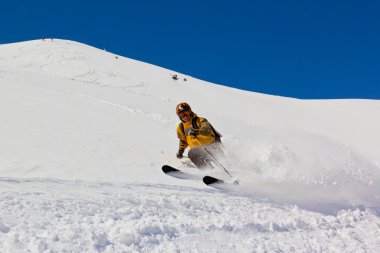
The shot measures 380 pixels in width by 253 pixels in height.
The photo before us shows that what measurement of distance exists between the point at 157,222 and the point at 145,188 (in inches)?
70.0

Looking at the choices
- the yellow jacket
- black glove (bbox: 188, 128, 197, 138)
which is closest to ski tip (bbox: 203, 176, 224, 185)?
the yellow jacket

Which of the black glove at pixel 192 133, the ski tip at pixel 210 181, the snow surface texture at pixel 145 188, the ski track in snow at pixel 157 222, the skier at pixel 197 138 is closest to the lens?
the ski track in snow at pixel 157 222

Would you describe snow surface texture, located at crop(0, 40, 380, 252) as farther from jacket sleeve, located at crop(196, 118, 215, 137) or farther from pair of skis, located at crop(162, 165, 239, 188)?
jacket sleeve, located at crop(196, 118, 215, 137)

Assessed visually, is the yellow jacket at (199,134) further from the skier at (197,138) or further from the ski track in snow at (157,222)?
the ski track in snow at (157,222)

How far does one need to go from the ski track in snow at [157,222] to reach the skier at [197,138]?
2.81 metres

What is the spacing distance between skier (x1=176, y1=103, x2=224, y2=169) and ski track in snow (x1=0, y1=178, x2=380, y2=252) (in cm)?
281

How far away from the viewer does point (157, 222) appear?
4145 mm

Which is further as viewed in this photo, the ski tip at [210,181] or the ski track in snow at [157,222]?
the ski tip at [210,181]

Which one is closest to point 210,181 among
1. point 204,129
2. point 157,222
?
point 204,129

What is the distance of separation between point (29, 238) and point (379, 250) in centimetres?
368

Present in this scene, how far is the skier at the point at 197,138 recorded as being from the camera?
8.62m

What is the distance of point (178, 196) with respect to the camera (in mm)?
5332

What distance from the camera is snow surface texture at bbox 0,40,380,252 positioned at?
3840 millimetres

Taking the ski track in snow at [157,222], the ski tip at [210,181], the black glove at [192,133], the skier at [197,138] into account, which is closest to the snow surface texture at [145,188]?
the ski track in snow at [157,222]
